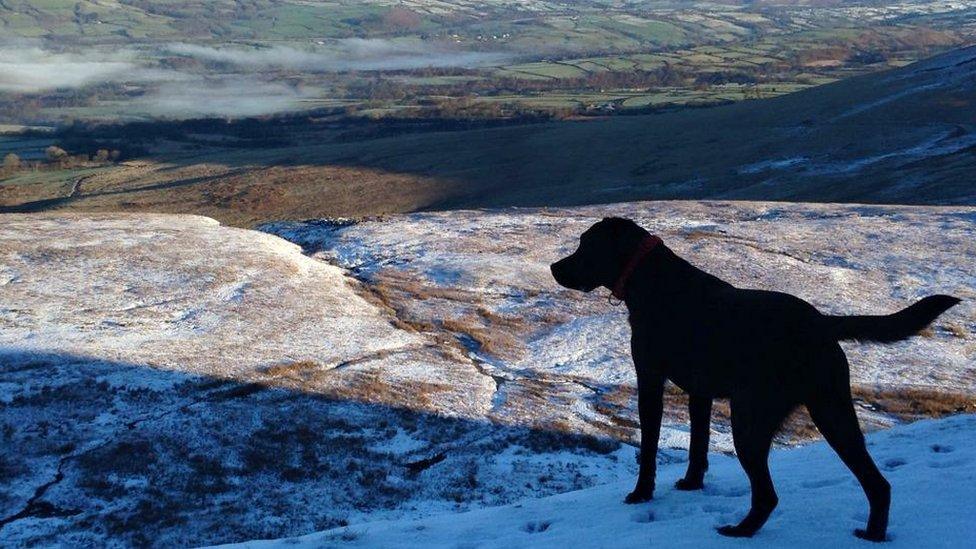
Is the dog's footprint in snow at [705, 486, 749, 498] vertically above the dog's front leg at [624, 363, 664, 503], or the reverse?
the dog's front leg at [624, 363, 664, 503]

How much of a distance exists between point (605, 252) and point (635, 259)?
11.8 inches

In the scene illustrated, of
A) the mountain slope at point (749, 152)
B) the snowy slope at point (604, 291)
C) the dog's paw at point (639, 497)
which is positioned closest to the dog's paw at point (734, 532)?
the dog's paw at point (639, 497)

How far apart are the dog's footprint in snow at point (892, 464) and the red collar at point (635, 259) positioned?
3.19m

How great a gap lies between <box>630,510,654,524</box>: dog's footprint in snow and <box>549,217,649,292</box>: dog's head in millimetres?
2001

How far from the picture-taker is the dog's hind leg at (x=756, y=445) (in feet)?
24.7

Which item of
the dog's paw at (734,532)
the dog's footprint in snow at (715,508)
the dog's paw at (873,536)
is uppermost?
the dog's paw at (873,536)

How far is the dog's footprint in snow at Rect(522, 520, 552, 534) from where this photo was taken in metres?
8.92

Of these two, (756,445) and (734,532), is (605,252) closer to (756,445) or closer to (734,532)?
(756,445)

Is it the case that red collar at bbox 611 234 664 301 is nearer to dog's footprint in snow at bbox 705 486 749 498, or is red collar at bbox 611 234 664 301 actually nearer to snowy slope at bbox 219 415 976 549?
snowy slope at bbox 219 415 976 549

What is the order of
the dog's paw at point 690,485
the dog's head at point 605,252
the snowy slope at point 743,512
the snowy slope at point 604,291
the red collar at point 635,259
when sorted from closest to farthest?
the snowy slope at point 743,512, the red collar at point 635,259, the dog's head at point 605,252, the dog's paw at point 690,485, the snowy slope at point 604,291

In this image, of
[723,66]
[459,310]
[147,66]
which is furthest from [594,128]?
[147,66]

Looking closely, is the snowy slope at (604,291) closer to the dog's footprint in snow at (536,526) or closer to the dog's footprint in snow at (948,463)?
the dog's footprint in snow at (948,463)

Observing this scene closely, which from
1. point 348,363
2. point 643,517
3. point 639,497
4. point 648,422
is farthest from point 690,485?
point 348,363

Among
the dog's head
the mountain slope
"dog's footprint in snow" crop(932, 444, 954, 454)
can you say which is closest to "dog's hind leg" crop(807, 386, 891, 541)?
the dog's head
